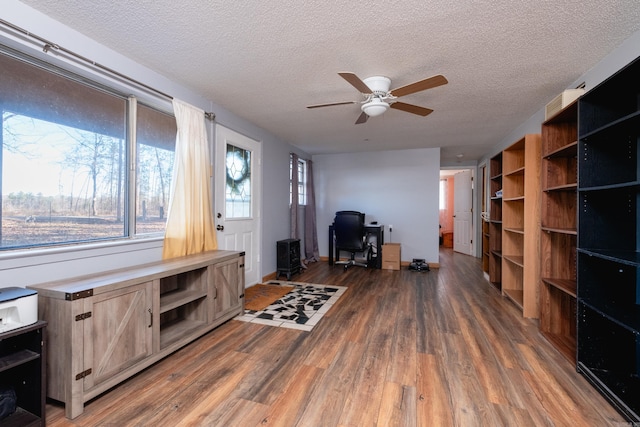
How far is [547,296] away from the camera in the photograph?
8.46 ft

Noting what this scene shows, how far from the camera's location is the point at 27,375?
1504 mm

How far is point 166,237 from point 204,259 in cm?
44

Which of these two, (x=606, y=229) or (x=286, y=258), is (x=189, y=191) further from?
(x=606, y=229)

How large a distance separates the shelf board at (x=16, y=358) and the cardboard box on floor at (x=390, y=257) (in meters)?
4.85

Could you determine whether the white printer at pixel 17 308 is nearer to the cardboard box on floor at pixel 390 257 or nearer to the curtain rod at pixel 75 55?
the curtain rod at pixel 75 55

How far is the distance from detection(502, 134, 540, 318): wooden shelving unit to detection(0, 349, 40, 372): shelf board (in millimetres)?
3963

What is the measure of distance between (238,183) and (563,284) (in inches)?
145

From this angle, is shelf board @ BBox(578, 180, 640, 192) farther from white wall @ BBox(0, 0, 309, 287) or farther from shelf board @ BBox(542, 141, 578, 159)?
white wall @ BBox(0, 0, 309, 287)

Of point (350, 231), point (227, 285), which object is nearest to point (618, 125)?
point (227, 285)

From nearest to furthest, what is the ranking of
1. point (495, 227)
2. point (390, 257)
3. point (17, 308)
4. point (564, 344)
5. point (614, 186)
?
point (17, 308) → point (614, 186) → point (564, 344) → point (495, 227) → point (390, 257)

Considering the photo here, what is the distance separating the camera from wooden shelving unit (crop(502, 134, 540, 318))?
297 cm

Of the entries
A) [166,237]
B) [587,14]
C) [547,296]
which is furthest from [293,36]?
[547,296]

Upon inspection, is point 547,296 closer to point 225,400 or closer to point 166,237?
point 225,400

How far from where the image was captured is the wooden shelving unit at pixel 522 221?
2969 mm
